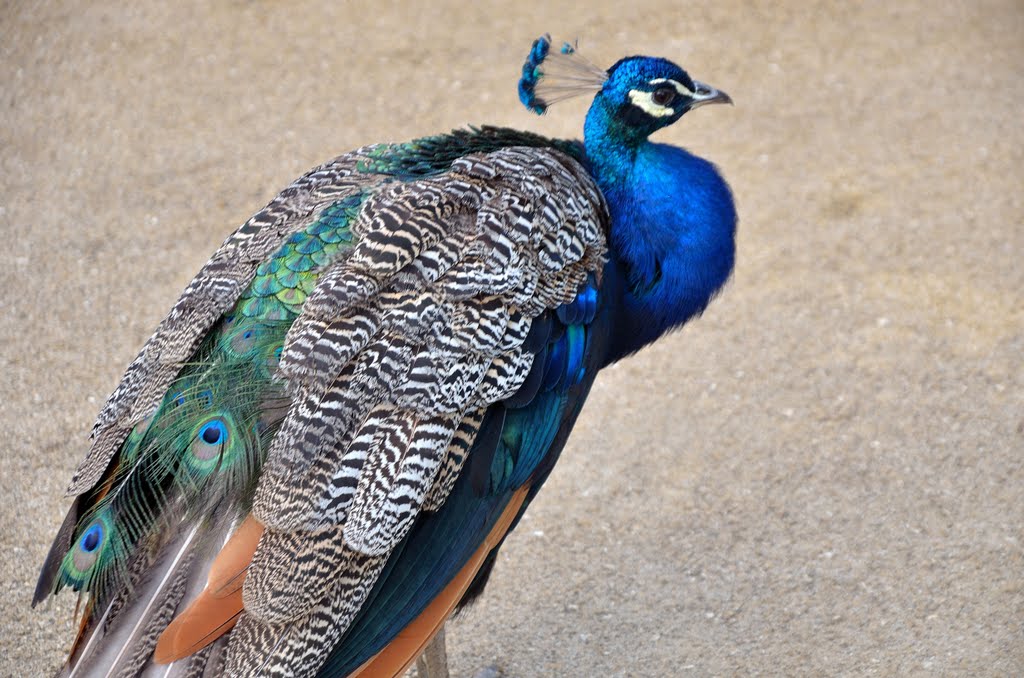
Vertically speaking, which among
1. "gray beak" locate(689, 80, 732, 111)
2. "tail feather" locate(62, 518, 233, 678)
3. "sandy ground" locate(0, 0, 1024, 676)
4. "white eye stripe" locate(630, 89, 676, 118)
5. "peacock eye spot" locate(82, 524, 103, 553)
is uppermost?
"white eye stripe" locate(630, 89, 676, 118)

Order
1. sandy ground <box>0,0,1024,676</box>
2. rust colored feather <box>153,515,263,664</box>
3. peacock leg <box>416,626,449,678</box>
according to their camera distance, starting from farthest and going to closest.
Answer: sandy ground <box>0,0,1024,676</box> < peacock leg <box>416,626,449,678</box> < rust colored feather <box>153,515,263,664</box>

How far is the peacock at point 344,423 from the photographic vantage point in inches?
82.3

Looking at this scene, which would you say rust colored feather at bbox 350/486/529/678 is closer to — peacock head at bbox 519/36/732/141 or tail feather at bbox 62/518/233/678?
tail feather at bbox 62/518/233/678

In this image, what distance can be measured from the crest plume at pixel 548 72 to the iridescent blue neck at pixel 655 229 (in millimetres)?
103

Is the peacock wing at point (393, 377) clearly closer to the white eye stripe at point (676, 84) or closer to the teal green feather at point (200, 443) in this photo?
the teal green feather at point (200, 443)

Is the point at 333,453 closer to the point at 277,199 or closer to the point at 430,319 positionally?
the point at 430,319

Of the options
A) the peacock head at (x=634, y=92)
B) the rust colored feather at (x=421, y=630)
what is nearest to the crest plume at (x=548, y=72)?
the peacock head at (x=634, y=92)

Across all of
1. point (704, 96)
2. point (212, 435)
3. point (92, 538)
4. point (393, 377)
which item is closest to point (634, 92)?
point (704, 96)

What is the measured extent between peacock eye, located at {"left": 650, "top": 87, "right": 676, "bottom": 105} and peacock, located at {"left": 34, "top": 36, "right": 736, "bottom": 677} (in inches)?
10.8

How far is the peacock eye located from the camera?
8.89ft

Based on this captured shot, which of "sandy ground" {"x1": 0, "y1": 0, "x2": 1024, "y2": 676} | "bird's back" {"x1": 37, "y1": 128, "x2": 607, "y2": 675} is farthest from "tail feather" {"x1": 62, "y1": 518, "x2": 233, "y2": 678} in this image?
"sandy ground" {"x1": 0, "y1": 0, "x2": 1024, "y2": 676}

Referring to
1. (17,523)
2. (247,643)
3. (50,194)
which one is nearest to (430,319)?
(247,643)

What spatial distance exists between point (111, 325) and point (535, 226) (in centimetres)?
229

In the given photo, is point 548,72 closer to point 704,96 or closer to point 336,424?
point 704,96
